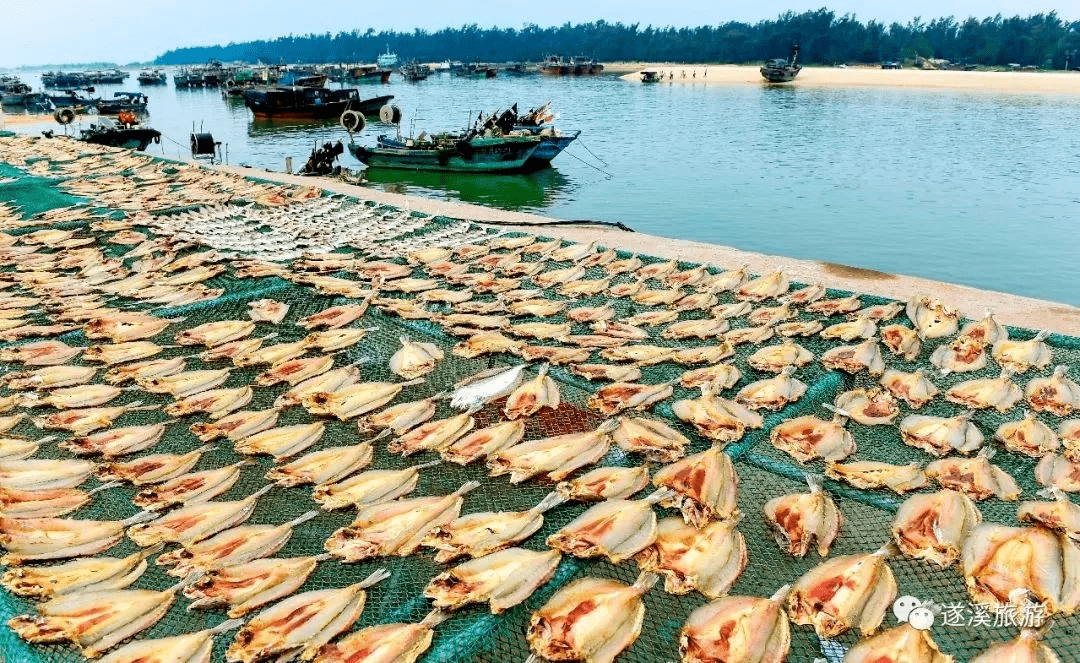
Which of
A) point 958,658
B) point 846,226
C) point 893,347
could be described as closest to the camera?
point 958,658

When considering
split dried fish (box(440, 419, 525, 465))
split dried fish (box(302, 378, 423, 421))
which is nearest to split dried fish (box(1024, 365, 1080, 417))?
split dried fish (box(440, 419, 525, 465))

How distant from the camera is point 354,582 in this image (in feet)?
10.0

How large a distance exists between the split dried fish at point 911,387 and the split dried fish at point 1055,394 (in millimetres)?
597

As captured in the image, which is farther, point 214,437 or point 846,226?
point 846,226

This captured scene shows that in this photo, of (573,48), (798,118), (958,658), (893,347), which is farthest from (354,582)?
(573,48)

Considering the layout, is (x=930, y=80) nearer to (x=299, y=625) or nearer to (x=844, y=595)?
(x=844, y=595)

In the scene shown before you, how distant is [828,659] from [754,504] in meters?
0.98

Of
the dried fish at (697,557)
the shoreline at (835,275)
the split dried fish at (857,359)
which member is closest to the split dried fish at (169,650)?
the dried fish at (697,557)

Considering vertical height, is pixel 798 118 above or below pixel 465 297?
above

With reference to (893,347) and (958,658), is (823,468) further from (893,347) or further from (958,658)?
(893,347)

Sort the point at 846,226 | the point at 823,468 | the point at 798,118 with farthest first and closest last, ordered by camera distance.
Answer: the point at 798,118, the point at 846,226, the point at 823,468

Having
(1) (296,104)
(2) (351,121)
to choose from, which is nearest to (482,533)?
(2) (351,121)

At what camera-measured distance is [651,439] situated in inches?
159

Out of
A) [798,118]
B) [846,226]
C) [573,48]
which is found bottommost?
[846,226]
